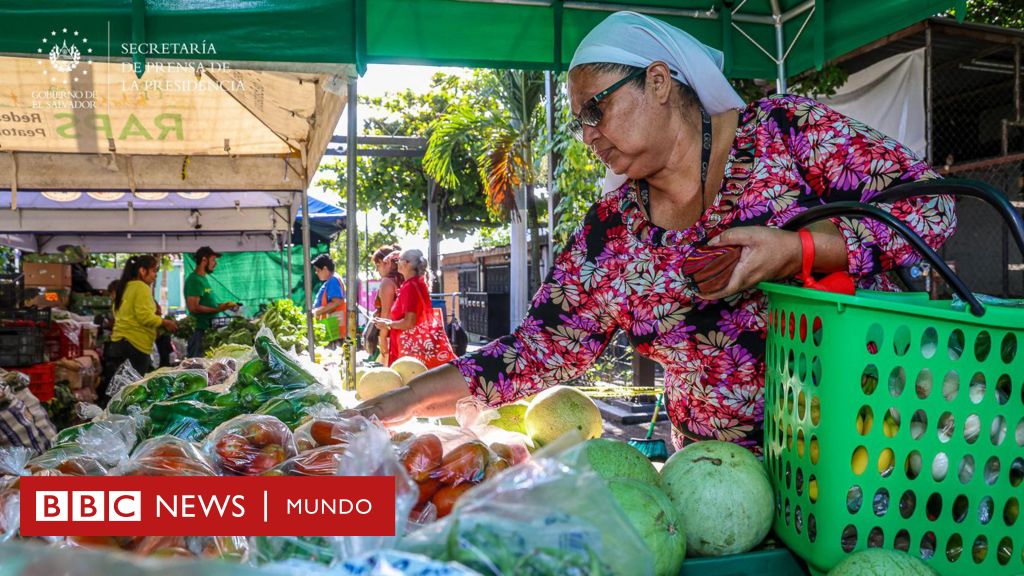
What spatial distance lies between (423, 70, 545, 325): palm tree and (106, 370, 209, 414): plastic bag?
746 centimetres

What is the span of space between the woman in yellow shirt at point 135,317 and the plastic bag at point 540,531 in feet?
27.5

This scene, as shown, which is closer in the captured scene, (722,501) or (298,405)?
(722,501)

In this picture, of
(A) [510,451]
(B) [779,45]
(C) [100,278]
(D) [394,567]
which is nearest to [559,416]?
(A) [510,451]

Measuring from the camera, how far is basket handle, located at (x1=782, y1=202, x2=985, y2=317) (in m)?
1.02

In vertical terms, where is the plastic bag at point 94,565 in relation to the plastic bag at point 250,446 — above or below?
above

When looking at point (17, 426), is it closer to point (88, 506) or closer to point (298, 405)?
point (298, 405)

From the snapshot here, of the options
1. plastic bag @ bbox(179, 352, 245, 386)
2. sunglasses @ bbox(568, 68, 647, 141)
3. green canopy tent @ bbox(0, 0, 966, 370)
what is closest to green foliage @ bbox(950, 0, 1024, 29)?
green canopy tent @ bbox(0, 0, 966, 370)

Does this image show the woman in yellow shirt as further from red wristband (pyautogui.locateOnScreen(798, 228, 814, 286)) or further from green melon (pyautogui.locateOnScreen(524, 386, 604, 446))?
red wristband (pyautogui.locateOnScreen(798, 228, 814, 286))

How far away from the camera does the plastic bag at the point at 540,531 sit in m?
0.71

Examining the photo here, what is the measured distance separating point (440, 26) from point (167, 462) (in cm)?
233

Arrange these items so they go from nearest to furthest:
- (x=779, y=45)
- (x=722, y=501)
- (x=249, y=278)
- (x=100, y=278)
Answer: (x=722, y=501), (x=779, y=45), (x=100, y=278), (x=249, y=278)

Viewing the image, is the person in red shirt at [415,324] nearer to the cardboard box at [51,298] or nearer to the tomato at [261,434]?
the tomato at [261,434]

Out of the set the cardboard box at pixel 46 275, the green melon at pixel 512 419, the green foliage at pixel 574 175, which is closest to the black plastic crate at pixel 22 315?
the cardboard box at pixel 46 275

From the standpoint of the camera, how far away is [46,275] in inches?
394
